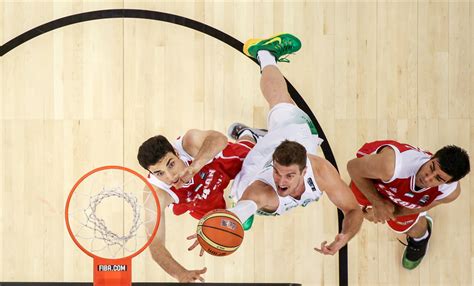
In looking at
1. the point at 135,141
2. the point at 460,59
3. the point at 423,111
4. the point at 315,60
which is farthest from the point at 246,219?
the point at 460,59

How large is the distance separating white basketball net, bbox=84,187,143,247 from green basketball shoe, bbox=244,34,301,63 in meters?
1.24

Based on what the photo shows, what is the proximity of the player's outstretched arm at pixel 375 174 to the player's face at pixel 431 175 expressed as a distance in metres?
0.15

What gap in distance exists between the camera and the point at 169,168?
9.93 ft

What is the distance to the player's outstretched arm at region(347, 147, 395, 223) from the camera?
10.3ft

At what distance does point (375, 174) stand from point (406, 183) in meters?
0.18

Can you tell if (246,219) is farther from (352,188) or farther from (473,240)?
(473,240)

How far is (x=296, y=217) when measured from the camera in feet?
12.3

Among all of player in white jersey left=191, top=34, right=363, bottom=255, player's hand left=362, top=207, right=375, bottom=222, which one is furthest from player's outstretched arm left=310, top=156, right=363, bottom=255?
player's hand left=362, top=207, right=375, bottom=222

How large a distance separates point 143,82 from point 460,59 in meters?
2.16

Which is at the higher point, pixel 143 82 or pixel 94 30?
pixel 94 30

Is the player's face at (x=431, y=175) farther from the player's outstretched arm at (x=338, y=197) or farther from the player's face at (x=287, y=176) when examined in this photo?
the player's face at (x=287, y=176)

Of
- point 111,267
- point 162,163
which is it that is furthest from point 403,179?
point 111,267

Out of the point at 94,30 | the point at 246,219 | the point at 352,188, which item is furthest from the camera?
the point at 94,30

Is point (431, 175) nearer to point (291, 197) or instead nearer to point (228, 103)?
point (291, 197)
